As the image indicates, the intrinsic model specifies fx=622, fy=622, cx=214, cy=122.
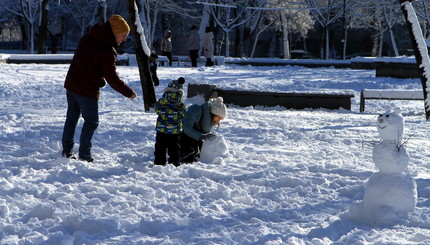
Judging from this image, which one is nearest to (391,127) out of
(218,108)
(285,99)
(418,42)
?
(218,108)

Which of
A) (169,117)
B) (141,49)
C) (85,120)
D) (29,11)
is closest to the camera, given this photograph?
(169,117)

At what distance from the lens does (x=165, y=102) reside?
669 centimetres

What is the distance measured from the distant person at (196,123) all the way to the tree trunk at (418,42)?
251 inches

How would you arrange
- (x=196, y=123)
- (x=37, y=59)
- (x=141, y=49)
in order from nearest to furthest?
(x=196, y=123) → (x=141, y=49) → (x=37, y=59)

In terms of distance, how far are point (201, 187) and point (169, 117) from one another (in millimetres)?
1196

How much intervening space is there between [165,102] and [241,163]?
45.6 inches

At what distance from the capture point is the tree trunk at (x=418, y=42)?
12.0 meters

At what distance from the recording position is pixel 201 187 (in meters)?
5.77

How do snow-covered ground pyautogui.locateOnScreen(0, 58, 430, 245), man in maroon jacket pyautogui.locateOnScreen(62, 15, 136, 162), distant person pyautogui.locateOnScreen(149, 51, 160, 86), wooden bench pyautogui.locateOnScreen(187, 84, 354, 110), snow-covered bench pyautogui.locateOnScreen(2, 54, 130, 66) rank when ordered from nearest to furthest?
1. snow-covered ground pyautogui.locateOnScreen(0, 58, 430, 245)
2. man in maroon jacket pyautogui.locateOnScreen(62, 15, 136, 162)
3. wooden bench pyautogui.locateOnScreen(187, 84, 354, 110)
4. distant person pyautogui.locateOnScreen(149, 51, 160, 86)
5. snow-covered bench pyautogui.locateOnScreen(2, 54, 130, 66)

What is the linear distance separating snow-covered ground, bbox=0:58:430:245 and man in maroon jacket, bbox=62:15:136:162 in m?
0.61

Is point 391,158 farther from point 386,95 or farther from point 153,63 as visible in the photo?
point 153,63

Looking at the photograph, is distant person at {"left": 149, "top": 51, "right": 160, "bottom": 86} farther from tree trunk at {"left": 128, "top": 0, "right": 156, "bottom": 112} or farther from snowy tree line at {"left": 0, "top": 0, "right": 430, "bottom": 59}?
snowy tree line at {"left": 0, "top": 0, "right": 430, "bottom": 59}

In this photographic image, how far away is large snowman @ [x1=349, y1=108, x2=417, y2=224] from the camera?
4781mm

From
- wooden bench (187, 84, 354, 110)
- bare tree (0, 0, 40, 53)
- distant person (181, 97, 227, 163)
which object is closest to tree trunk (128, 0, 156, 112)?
wooden bench (187, 84, 354, 110)
